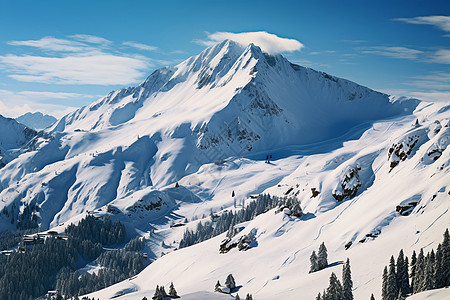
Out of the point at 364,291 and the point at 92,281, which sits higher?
the point at 92,281

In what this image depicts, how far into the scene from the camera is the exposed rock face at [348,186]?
117688 mm

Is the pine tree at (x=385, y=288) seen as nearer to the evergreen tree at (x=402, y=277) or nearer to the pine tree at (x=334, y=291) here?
the evergreen tree at (x=402, y=277)

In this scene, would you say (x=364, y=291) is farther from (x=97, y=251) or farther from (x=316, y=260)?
(x=97, y=251)

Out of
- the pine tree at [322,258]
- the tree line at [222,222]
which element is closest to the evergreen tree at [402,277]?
the pine tree at [322,258]

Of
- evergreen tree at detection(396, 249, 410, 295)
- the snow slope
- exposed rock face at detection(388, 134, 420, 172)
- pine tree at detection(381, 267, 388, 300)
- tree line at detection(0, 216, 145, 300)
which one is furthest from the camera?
tree line at detection(0, 216, 145, 300)

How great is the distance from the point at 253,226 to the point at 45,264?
82.7m

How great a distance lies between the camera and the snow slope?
7494 centimetres

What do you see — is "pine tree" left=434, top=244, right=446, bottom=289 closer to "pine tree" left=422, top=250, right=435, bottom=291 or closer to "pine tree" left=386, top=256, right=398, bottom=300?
"pine tree" left=422, top=250, right=435, bottom=291

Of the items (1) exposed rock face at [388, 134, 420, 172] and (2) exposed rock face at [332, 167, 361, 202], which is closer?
(1) exposed rock face at [388, 134, 420, 172]

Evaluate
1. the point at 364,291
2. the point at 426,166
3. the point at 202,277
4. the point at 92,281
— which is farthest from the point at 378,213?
the point at 92,281

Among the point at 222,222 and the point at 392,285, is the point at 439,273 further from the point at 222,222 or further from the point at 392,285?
the point at 222,222

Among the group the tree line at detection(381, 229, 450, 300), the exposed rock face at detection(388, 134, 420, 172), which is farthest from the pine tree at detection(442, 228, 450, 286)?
the exposed rock face at detection(388, 134, 420, 172)

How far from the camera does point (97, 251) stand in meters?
173

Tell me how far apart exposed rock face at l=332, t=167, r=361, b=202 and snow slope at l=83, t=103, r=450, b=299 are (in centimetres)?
162
